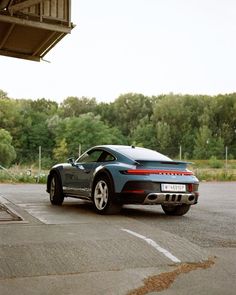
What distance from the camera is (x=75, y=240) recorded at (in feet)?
21.1

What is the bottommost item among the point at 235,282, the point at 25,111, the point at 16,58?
the point at 235,282

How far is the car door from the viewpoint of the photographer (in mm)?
10406

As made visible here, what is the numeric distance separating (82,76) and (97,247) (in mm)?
65484

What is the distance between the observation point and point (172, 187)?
948 cm

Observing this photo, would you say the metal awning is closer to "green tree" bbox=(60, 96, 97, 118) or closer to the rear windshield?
the rear windshield

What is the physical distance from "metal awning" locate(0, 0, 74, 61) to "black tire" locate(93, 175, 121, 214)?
4.05m

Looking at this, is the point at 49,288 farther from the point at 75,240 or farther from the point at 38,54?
the point at 38,54

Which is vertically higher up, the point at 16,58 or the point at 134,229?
the point at 16,58

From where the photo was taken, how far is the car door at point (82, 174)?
10406mm

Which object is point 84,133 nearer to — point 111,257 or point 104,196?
point 104,196

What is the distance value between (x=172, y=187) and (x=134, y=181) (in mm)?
719

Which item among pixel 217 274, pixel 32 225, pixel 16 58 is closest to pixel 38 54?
pixel 16 58

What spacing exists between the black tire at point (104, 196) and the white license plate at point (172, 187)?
2.88 ft

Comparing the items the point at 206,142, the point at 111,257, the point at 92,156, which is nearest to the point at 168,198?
the point at 92,156
